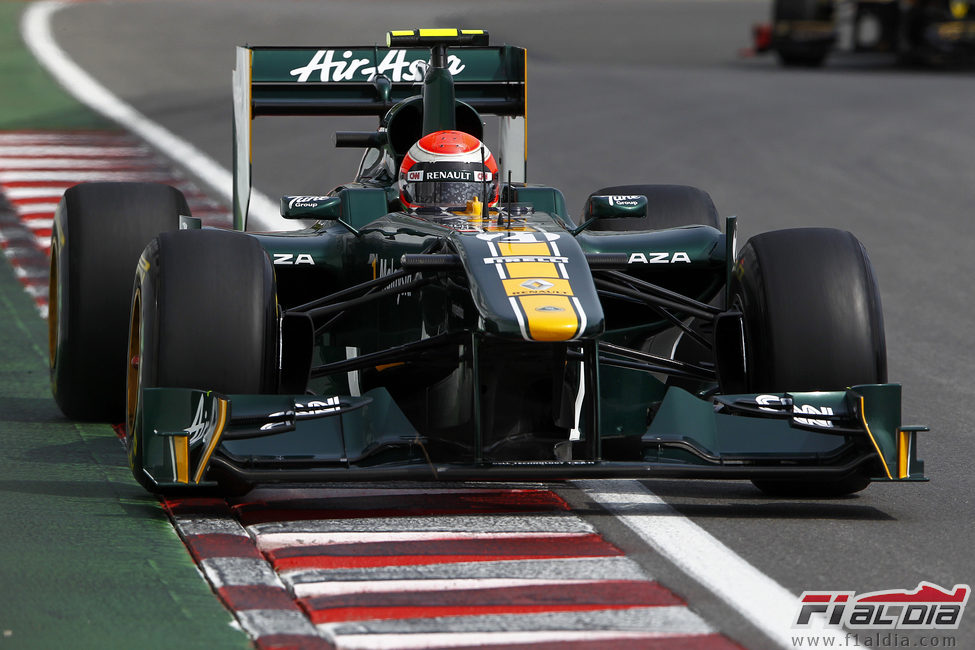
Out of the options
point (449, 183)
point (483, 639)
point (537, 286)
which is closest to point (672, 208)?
point (449, 183)

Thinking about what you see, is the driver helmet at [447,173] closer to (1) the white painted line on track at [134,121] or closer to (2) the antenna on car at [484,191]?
(2) the antenna on car at [484,191]

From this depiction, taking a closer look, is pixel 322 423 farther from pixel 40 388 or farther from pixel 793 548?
pixel 40 388

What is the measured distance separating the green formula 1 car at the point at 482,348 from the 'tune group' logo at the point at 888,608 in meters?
0.90

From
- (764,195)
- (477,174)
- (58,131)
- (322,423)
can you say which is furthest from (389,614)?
(58,131)

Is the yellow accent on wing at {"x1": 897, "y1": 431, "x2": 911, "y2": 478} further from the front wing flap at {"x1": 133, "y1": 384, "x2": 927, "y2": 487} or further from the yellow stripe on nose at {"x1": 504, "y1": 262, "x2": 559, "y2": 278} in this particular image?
the yellow stripe on nose at {"x1": 504, "y1": 262, "x2": 559, "y2": 278}

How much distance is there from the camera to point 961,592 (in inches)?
223

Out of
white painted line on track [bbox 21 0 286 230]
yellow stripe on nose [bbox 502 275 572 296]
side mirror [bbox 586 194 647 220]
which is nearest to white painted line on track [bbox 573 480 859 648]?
yellow stripe on nose [bbox 502 275 572 296]

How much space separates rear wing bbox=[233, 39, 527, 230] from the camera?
31.8 ft

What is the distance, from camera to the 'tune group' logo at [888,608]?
17.4 feet

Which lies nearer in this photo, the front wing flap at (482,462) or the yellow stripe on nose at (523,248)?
the front wing flap at (482,462)

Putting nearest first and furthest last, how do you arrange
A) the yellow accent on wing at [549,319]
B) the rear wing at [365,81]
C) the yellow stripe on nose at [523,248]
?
the yellow accent on wing at [549,319], the yellow stripe on nose at [523,248], the rear wing at [365,81]

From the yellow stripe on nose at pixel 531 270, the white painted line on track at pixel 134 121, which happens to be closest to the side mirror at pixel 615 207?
the yellow stripe on nose at pixel 531 270

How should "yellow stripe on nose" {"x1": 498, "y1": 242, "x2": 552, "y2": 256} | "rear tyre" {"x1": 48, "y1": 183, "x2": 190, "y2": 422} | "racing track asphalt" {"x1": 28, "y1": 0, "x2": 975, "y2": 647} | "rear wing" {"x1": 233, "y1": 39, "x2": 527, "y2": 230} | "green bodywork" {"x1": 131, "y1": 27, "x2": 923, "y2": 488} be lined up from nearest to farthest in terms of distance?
"green bodywork" {"x1": 131, "y1": 27, "x2": 923, "y2": 488}, "racing track asphalt" {"x1": 28, "y1": 0, "x2": 975, "y2": 647}, "yellow stripe on nose" {"x1": 498, "y1": 242, "x2": 552, "y2": 256}, "rear tyre" {"x1": 48, "y1": 183, "x2": 190, "y2": 422}, "rear wing" {"x1": 233, "y1": 39, "x2": 527, "y2": 230}

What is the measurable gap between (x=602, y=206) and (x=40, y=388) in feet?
11.5
